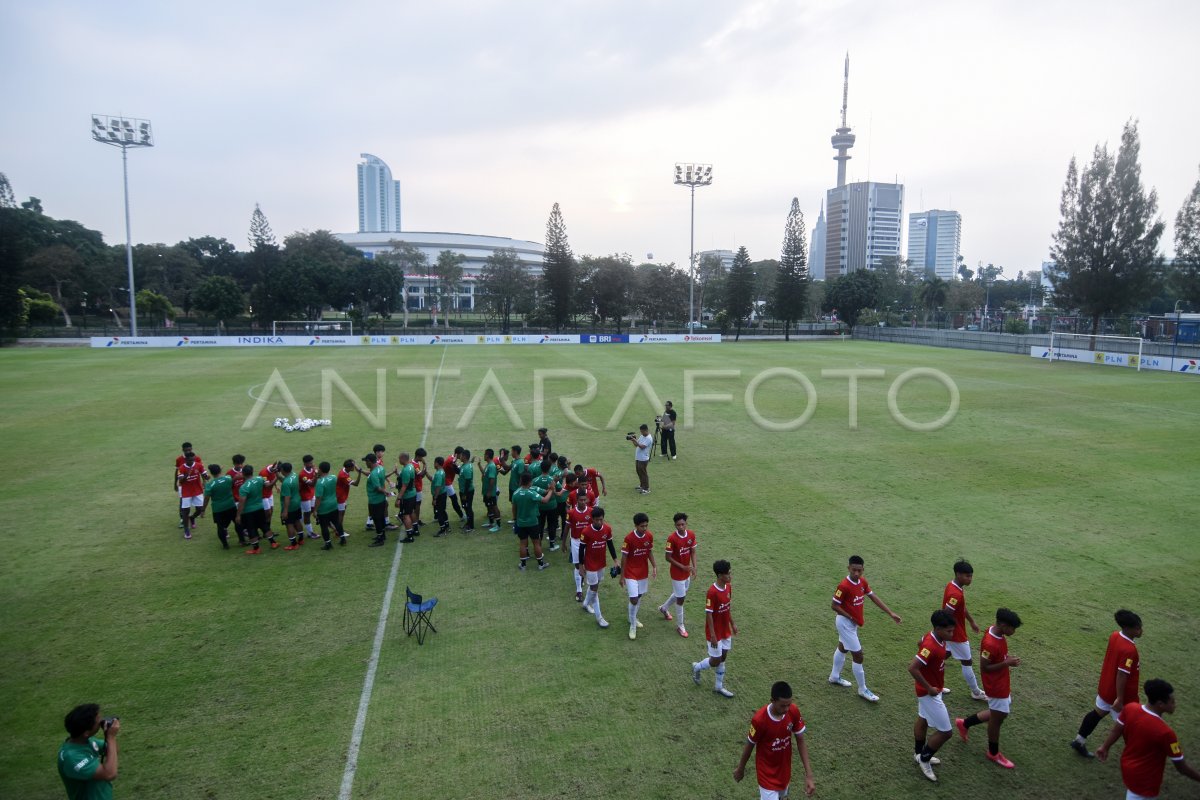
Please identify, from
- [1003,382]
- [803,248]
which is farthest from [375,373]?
[803,248]

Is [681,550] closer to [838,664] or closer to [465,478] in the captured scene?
[838,664]

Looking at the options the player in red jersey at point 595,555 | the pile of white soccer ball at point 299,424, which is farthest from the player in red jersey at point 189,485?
the pile of white soccer ball at point 299,424

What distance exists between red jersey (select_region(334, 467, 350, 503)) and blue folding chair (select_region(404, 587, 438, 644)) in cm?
378

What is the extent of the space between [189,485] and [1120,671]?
47.0 feet

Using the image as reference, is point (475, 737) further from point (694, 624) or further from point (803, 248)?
point (803, 248)

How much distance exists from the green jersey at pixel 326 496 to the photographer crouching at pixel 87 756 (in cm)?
705

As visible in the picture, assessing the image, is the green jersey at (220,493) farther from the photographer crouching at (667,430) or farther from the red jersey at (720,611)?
the photographer crouching at (667,430)

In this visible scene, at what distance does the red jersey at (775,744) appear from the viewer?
530cm

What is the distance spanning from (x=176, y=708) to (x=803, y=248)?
3062 inches

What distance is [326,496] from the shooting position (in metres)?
Answer: 12.0

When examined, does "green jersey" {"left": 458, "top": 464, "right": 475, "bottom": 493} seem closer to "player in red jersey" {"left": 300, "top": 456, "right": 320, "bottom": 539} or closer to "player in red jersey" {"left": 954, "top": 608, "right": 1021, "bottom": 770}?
"player in red jersey" {"left": 300, "top": 456, "right": 320, "bottom": 539}

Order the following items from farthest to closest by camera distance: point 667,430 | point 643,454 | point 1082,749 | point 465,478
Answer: point 667,430 → point 643,454 → point 465,478 → point 1082,749

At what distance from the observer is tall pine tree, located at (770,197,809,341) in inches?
2960

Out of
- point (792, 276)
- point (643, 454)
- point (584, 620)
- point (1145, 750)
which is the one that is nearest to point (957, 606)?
point (1145, 750)
